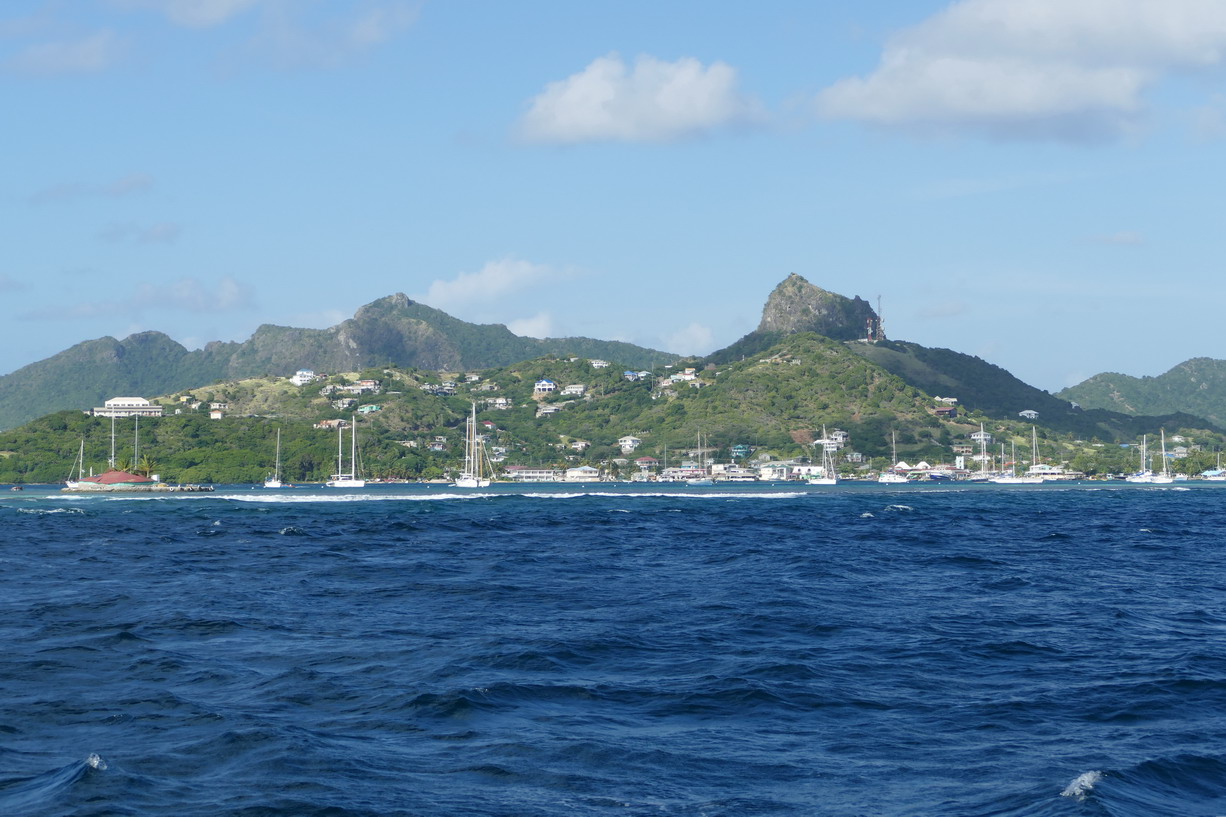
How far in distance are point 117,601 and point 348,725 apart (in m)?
18.1

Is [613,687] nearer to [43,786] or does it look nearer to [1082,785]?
[1082,785]

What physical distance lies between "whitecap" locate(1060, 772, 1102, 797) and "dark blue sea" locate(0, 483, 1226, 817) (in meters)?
0.11

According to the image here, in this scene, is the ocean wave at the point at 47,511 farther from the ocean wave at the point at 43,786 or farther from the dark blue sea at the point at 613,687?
the ocean wave at the point at 43,786

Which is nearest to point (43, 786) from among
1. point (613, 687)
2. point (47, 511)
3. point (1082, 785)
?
point (613, 687)

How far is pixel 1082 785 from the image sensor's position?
15.0 m

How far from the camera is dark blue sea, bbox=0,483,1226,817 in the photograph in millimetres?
15117

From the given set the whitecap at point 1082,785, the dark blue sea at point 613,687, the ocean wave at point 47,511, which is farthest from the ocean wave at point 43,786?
the ocean wave at point 47,511

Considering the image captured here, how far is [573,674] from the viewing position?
2280 centimetres

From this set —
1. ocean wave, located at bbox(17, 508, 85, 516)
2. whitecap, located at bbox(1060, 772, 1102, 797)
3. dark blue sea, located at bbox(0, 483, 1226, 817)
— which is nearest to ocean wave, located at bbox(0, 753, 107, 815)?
dark blue sea, located at bbox(0, 483, 1226, 817)

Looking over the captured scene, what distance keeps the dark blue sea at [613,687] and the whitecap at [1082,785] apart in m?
0.11

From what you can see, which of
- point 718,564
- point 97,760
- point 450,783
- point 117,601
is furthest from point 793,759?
point 718,564

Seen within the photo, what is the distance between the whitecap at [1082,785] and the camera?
1467cm

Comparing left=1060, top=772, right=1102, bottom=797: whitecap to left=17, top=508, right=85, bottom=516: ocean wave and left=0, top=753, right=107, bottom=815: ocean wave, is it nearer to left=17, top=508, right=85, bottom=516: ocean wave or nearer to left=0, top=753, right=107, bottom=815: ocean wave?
left=0, top=753, right=107, bottom=815: ocean wave

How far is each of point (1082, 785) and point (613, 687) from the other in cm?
892
